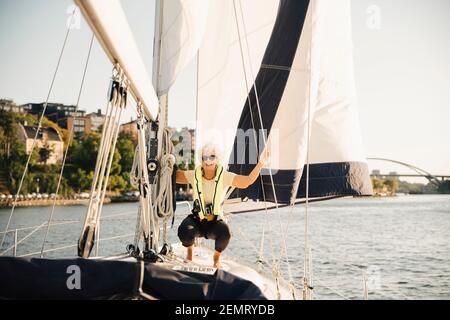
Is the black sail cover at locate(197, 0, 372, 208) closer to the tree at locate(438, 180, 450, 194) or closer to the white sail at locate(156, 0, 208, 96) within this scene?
the white sail at locate(156, 0, 208, 96)

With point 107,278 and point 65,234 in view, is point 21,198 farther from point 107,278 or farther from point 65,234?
point 107,278

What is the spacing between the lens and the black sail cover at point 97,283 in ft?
7.97

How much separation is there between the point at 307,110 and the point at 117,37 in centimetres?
285

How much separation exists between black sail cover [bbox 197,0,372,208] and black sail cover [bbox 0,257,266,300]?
112 inches

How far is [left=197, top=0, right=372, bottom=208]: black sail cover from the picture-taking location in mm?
5188

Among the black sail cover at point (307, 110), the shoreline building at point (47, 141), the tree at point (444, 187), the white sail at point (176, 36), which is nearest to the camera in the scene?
the white sail at point (176, 36)

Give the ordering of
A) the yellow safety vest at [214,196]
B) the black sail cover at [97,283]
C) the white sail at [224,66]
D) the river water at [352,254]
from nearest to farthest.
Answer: the black sail cover at [97,283] < the yellow safety vest at [214,196] < the white sail at [224,66] < the river water at [352,254]

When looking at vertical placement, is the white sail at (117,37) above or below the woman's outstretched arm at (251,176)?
above

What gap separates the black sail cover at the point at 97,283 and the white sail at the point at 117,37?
1.19 meters

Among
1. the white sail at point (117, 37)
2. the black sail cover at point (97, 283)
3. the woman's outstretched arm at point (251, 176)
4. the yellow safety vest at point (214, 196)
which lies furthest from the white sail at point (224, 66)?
the black sail cover at point (97, 283)

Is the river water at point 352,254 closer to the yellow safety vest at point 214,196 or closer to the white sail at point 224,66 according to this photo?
the white sail at point 224,66

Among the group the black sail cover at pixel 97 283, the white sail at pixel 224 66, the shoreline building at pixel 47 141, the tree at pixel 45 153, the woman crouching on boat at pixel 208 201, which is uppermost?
the shoreline building at pixel 47 141

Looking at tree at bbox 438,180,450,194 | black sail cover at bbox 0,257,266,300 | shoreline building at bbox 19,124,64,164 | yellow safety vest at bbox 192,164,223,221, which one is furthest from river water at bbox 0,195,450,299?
shoreline building at bbox 19,124,64,164
